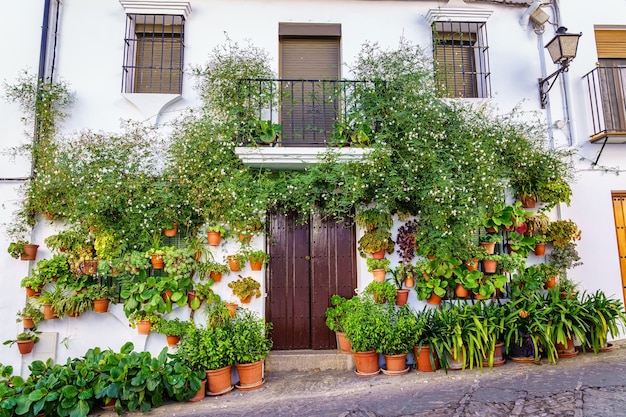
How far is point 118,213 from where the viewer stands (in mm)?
5941

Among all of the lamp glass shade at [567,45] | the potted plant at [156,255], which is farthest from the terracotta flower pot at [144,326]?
the lamp glass shade at [567,45]

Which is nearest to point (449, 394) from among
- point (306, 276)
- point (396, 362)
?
point (396, 362)

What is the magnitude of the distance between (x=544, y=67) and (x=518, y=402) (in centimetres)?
524

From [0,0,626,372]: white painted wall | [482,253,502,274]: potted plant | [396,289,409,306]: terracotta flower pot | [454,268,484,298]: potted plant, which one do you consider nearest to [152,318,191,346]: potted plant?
[0,0,626,372]: white painted wall

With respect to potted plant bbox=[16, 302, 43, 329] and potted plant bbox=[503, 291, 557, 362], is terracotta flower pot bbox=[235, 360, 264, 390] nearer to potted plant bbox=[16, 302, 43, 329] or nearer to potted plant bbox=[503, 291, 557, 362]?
potted plant bbox=[16, 302, 43, 329]

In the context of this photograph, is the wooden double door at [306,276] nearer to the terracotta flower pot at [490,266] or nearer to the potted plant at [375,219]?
the potted plant at [375,219]

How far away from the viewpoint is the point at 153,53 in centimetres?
685

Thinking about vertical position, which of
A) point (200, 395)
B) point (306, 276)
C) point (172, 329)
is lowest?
point (200, 395)

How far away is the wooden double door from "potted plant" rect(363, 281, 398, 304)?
56cm

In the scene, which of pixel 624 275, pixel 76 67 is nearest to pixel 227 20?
pixel 76 67

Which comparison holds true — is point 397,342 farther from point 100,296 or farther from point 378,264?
point 100,296

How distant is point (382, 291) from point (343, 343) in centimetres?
95

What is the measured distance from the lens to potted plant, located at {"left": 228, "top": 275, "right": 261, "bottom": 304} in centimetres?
587

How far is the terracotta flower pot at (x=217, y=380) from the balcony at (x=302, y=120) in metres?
2.79
